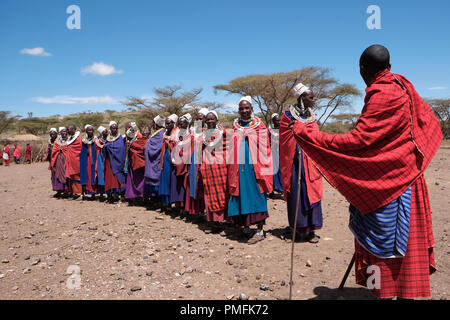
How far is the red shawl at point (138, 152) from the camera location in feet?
22.7

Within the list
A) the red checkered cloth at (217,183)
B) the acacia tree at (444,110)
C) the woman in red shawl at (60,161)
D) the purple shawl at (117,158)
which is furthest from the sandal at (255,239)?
the acacia tree at (444,110)

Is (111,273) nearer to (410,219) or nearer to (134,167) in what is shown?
(410,219)

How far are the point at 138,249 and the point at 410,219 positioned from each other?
3.44 m

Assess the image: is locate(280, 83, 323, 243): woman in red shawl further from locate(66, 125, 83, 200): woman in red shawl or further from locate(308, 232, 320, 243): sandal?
locate(66, 125, 83, 200): woman in red shawl

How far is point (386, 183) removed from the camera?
2.11 metres

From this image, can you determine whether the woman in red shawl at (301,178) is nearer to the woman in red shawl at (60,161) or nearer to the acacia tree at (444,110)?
the woman in red shawl at (60,161)

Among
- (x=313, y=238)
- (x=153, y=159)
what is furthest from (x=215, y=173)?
(x=153, y=159)

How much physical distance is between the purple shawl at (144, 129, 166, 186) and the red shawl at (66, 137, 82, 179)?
8.88 feet

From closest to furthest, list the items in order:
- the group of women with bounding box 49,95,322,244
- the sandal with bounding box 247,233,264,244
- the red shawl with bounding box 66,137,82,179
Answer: the group of women with bounding box 49,95,322,244
the sandal with bounding box 247,233,264,244
the red shawl with bounding box 66,137,82,179

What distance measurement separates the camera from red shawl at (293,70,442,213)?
6.79ft

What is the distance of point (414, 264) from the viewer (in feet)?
6.96

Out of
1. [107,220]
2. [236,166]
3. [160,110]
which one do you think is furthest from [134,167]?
[160,110]

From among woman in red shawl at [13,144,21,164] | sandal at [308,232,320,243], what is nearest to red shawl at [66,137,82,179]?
sandal at [308,232,320,243]
